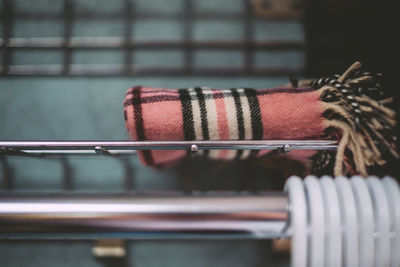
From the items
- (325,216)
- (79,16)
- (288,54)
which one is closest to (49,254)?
(79,16)

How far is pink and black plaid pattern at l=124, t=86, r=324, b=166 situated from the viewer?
0.41 m

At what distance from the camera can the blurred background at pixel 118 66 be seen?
2.67 ft

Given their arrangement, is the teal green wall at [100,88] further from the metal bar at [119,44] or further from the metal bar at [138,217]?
the metal bar at [138,217]

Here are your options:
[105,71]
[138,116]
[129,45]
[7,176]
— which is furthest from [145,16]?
[7,176]

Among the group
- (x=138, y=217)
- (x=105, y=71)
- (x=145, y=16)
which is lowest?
(x=138, y=217)

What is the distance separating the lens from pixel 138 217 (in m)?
0.33

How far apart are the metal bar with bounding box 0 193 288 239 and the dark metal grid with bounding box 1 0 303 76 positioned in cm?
55

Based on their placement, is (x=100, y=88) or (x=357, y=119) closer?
(x=357, y=119)

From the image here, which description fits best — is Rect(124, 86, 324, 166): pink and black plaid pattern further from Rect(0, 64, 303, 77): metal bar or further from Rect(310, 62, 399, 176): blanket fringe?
Rect(0, 64, 303, 77): metal bar

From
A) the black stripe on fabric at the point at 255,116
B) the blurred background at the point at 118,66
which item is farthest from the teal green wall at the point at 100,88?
the black stripe on fabric at the point at 255,116

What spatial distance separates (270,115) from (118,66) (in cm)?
57

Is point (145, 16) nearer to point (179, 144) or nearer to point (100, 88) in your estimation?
point (100, 88)

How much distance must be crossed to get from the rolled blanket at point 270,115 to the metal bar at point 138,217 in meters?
0.12

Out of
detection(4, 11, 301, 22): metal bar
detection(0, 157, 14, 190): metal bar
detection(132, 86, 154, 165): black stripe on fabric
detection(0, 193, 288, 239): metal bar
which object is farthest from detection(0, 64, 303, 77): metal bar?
detection(0, 193, 288, 239): metal bar
